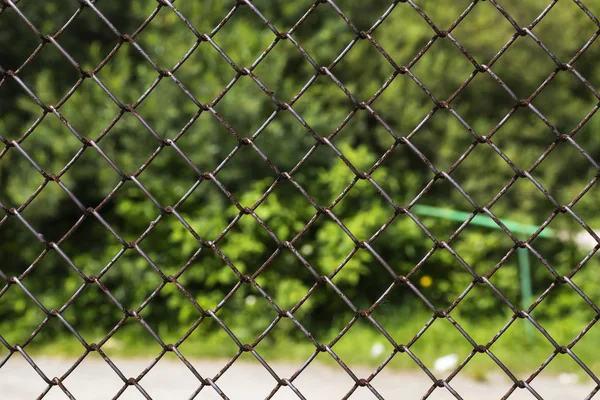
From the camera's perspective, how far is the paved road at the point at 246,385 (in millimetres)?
4590

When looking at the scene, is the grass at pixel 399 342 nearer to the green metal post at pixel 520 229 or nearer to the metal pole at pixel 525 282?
the metal pole at pixel 525 282

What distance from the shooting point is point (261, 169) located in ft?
19.9

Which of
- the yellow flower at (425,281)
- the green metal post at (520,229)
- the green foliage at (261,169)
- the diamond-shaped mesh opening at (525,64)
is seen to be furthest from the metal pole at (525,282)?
the diamond-shaped mesh opening at (525,64)

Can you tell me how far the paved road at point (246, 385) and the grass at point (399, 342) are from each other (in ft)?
0.51

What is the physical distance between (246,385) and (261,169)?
179cm

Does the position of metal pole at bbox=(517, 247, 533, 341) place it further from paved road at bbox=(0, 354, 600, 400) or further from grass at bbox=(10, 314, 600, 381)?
paved road at bbox=(0, 354, 600, 400)

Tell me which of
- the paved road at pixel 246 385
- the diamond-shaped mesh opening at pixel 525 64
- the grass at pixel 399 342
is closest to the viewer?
the paved road at pixel 246 385

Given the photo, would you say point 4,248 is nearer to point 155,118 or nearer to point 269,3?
point 155,118

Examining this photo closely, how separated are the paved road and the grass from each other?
16 cm

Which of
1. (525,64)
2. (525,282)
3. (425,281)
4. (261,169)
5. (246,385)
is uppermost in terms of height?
(525,64)

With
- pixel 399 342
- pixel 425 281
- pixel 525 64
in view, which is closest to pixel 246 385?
pixel 399 342

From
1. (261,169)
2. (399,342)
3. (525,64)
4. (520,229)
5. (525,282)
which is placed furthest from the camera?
(525,64)

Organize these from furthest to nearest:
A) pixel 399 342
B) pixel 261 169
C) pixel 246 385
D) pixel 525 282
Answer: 1. pixel 261 169
2. pixel 525 282
3. pixel 399 342
4. pixel 246 385

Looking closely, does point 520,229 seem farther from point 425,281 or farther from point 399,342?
point 399,342
